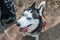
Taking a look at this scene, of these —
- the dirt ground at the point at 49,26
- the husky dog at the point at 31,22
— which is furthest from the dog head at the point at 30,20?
the dirt ground at the point at 49,26

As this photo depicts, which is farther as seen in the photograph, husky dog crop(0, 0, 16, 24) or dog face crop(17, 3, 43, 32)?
husky dog crop(0, 0, 16, 24)

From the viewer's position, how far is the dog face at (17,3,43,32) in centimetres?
139

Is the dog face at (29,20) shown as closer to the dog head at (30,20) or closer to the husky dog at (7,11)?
the dog head at (30,20)

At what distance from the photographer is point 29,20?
4.64ft

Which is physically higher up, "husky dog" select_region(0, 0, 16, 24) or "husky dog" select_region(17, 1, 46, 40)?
"husky dog" select_region(0, 0, 16, 24)

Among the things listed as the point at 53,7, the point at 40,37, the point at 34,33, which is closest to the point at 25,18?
the point at 34,33

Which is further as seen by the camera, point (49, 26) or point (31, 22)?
point (49, 26)

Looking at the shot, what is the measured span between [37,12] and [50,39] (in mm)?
255

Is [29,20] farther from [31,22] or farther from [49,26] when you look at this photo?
[49,26]

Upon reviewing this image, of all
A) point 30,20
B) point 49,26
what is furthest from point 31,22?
point 49,26

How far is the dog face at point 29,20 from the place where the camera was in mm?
1391

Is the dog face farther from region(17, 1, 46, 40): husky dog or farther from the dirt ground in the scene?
the dirt ground

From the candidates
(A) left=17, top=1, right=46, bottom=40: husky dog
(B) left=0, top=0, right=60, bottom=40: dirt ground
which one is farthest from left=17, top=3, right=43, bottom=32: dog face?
(B) left=0, top=0, right=60, bottom=40: dirt ground

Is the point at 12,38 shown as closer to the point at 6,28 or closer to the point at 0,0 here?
the point at 6,28
